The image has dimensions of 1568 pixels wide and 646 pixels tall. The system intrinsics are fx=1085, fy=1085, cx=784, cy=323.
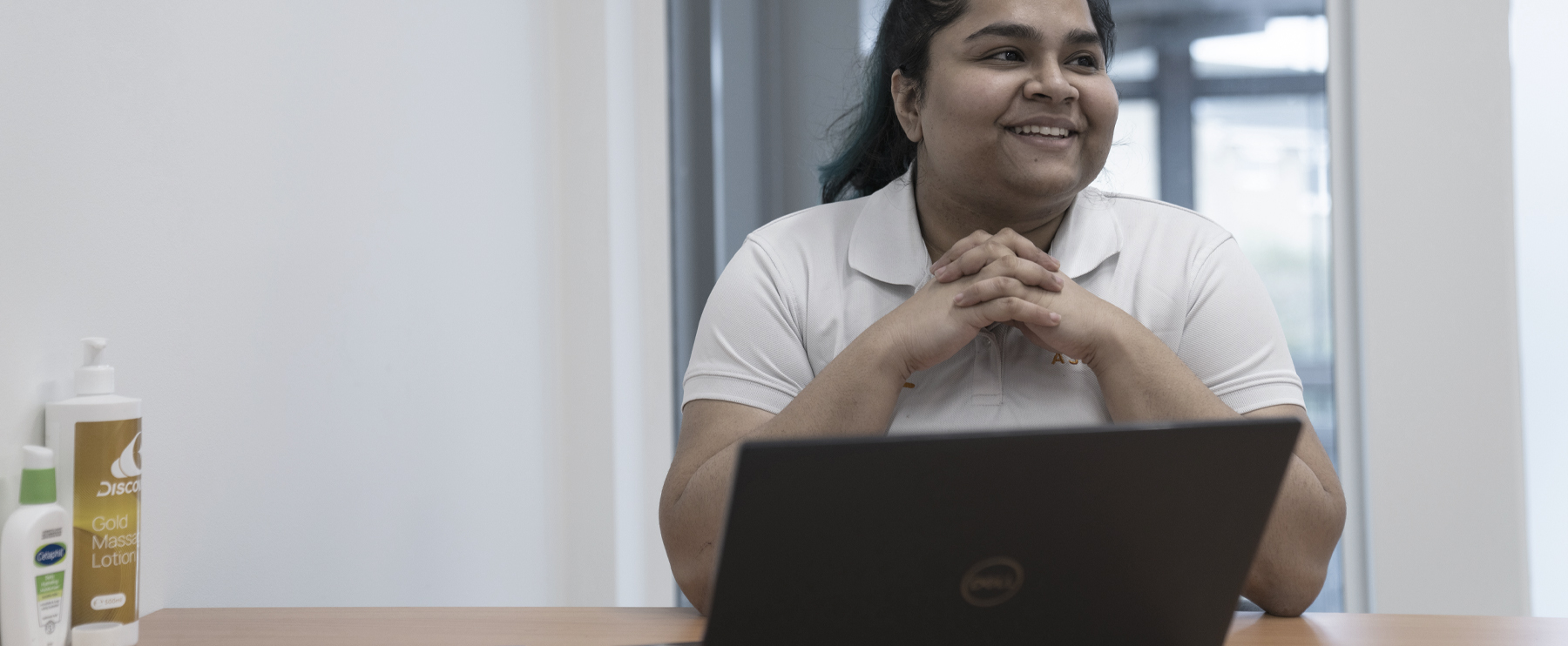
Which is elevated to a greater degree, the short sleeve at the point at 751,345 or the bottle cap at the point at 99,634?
the short sleeve at the point at 751,345

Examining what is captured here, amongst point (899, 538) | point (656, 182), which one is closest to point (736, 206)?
point (656, 182)

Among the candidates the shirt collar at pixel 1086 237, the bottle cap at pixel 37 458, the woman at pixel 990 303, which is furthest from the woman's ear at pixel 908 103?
the bottle cap at pixel 37 458

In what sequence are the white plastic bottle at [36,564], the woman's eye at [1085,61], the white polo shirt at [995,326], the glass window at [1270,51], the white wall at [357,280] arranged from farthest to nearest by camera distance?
the glass window at [1270,51] → the woman's eye at [1085,61] → the white polo shirt at [995,326] → the white wall at [357,280] → the white plastic bottle at [36,564]

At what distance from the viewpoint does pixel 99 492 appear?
82cm

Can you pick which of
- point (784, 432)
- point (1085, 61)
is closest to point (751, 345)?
point (784, 432)

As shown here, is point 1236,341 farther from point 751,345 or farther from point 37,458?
point 37,458

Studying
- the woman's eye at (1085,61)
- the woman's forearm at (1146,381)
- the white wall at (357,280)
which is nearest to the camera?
the white wall at (357,280)

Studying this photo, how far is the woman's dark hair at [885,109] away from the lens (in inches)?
51.6

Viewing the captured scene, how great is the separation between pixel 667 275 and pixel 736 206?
206 millimetres

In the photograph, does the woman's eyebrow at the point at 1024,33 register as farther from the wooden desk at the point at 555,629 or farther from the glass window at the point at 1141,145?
the glass window at the point at 1141,145

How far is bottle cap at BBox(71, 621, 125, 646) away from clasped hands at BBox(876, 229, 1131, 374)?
0.70 metres

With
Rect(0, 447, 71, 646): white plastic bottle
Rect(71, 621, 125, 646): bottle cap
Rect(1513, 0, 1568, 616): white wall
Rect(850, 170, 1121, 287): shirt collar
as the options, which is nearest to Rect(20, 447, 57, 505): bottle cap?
Rect(0, 447, 71, 646): white plastic bottle

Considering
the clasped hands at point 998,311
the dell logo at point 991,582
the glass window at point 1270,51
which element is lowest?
the dell logo at point 991,582

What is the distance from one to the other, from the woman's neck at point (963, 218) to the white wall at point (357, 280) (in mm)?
701
